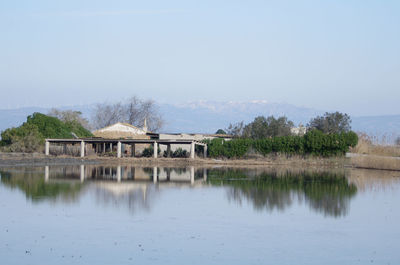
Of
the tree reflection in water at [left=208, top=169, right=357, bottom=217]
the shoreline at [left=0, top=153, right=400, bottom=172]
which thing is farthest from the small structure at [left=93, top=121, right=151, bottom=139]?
the tree reflection in water at [left=208, top=169, right=357, bottom=217]

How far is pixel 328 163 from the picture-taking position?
4181cm

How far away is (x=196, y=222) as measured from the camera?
15.8 m

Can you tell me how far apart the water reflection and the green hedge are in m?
8.47

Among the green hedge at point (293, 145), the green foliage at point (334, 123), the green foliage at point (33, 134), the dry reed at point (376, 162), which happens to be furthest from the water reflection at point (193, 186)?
the green foliage at point (334, 123)

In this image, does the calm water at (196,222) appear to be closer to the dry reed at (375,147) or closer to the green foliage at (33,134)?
the dry reed at (375,147)

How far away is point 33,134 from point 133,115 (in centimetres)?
3614

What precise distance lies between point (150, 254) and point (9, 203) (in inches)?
332

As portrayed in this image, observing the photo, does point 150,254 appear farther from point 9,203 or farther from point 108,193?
point 108,193

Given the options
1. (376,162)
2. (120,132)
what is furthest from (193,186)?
(120,132)

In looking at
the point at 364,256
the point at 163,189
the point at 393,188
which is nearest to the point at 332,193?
the point at 393,188

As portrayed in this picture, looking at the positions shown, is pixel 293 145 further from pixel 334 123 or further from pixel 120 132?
pixel 120 132

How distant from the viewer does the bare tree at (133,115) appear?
83.4 meters

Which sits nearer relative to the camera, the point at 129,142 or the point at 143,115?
the point at 129,142

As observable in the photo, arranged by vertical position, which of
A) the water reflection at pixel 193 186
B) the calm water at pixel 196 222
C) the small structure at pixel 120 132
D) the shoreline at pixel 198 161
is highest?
the small structure at pixel 120 132
